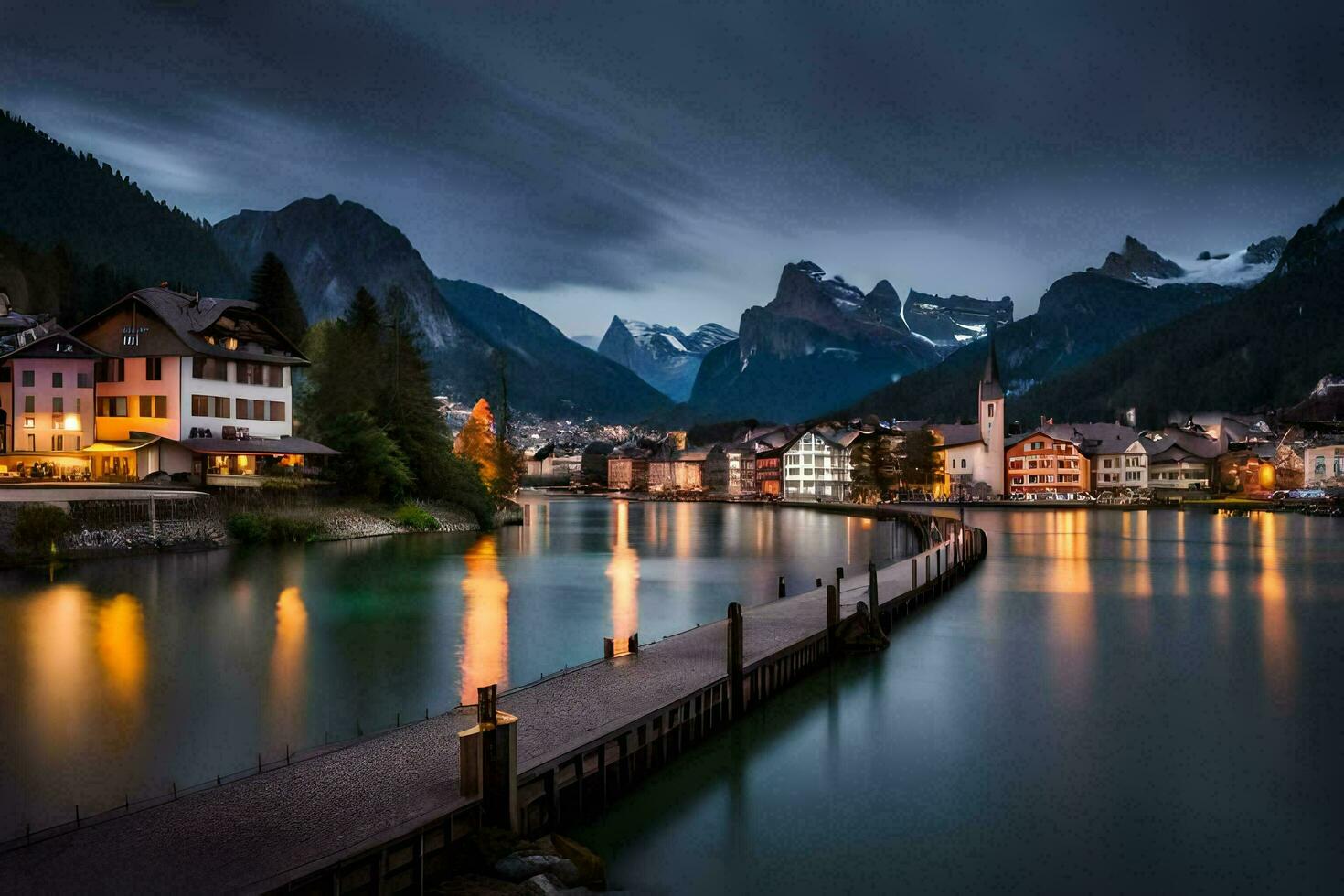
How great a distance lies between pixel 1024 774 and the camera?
20172 millimetres

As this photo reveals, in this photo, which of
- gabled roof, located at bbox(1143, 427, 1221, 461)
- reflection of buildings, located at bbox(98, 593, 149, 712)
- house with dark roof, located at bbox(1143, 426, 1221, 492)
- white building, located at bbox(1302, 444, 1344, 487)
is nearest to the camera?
reflection of buildings, located at bbox(98, 593, 149, 712)

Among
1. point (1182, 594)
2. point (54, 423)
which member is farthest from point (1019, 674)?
point (54, 423)

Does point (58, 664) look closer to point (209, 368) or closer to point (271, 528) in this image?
point (271, 528)

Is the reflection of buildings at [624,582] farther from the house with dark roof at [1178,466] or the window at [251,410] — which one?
the house with dark roof at [1178,466]

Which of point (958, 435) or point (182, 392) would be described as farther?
point (958, 435)

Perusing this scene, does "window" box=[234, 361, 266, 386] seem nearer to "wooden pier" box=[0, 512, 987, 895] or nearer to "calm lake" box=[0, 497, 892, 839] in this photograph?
"calm lake" box=[0, 497, 892, 839]

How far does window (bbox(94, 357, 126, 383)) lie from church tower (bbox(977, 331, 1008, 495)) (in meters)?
119

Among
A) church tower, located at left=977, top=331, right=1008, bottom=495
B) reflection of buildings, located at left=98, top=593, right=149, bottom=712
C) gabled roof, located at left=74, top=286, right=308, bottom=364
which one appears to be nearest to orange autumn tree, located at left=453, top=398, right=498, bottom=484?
gabled roof, located at left=74, top=286, right=308, bottom=364

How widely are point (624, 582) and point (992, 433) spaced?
111 meters

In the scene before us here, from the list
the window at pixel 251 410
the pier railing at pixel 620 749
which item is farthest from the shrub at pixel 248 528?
the pier railing at pixel 620 749

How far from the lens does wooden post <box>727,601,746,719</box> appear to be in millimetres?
21344

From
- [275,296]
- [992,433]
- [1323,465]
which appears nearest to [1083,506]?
[992,433]

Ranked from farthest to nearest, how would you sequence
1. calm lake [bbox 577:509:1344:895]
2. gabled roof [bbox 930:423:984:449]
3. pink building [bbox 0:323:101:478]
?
gabled roof [bbox 930:423:984:449] → pink building [bbox 0:323:101:478] → calm lake [bbox 577:509:1344:895]

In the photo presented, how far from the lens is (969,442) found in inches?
5935
